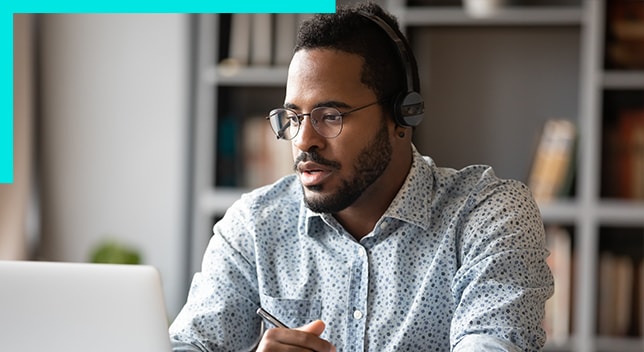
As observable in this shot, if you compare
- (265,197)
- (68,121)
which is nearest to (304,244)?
(265,197)

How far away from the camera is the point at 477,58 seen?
3436 millimetres

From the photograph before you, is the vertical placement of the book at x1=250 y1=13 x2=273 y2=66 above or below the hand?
above

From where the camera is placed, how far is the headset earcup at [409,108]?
1580 mm

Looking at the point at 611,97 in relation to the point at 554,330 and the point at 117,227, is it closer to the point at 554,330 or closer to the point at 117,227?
the point at 554,330

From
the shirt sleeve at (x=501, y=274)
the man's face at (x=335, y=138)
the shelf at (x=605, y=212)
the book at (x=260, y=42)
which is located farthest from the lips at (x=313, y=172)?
the book at (x=260, y=42)

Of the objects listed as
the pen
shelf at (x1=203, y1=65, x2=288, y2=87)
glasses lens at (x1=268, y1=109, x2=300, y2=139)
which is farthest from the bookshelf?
the pen

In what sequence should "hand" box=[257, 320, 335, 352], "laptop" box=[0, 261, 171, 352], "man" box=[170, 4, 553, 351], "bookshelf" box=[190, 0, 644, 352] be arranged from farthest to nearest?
"bookshelf" box=[190, 0, 644, 352]
"man" box=[170, 4, 553, 351]
"hand" box=[257, 320, 335, 352]
"laptop" box=[0, 261, 171, 352]

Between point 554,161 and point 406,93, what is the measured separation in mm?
1770

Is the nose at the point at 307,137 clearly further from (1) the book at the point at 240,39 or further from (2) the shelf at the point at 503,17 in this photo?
(1) the book at the point at 240,39

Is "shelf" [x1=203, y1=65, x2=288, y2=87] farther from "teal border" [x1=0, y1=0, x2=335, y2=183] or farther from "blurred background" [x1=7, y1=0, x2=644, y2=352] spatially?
"teal border" [x1=0, y1=0, x2=335, y2=183]

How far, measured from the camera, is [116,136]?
3.55 m

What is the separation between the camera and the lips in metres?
1.54

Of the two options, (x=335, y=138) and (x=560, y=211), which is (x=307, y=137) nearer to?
(x=335, y=138)

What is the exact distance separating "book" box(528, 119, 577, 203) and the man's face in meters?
1.78
